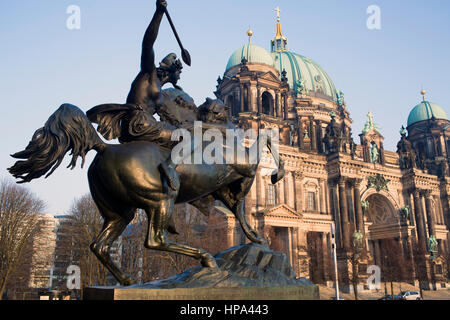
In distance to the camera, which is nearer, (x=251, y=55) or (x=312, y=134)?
(x=251, y=55)

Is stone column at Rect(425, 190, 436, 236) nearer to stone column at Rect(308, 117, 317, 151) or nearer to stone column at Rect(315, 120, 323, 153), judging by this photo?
stone column at Rect(315, 120, 323, 153)

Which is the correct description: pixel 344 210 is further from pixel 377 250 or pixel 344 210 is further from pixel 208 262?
pixel 208 262

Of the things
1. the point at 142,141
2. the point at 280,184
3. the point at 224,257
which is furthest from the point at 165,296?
the point at 280,184

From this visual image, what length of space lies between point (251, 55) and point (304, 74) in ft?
69.2

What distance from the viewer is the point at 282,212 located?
47250 mm

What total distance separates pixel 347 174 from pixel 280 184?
34.7 ft

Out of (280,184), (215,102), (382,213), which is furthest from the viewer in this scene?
(382,213)

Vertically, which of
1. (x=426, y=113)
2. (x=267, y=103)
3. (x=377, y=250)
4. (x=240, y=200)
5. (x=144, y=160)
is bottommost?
(x=240, y=200)

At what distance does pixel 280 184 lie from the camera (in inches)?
2010

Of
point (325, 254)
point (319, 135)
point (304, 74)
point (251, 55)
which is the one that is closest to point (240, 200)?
point (325, 254)

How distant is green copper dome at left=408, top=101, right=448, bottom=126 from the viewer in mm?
75500

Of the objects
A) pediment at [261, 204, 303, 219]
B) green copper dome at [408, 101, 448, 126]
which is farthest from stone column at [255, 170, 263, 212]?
green copper dome at [408, 101, 448, 126]

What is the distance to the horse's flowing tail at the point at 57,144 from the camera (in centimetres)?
537
